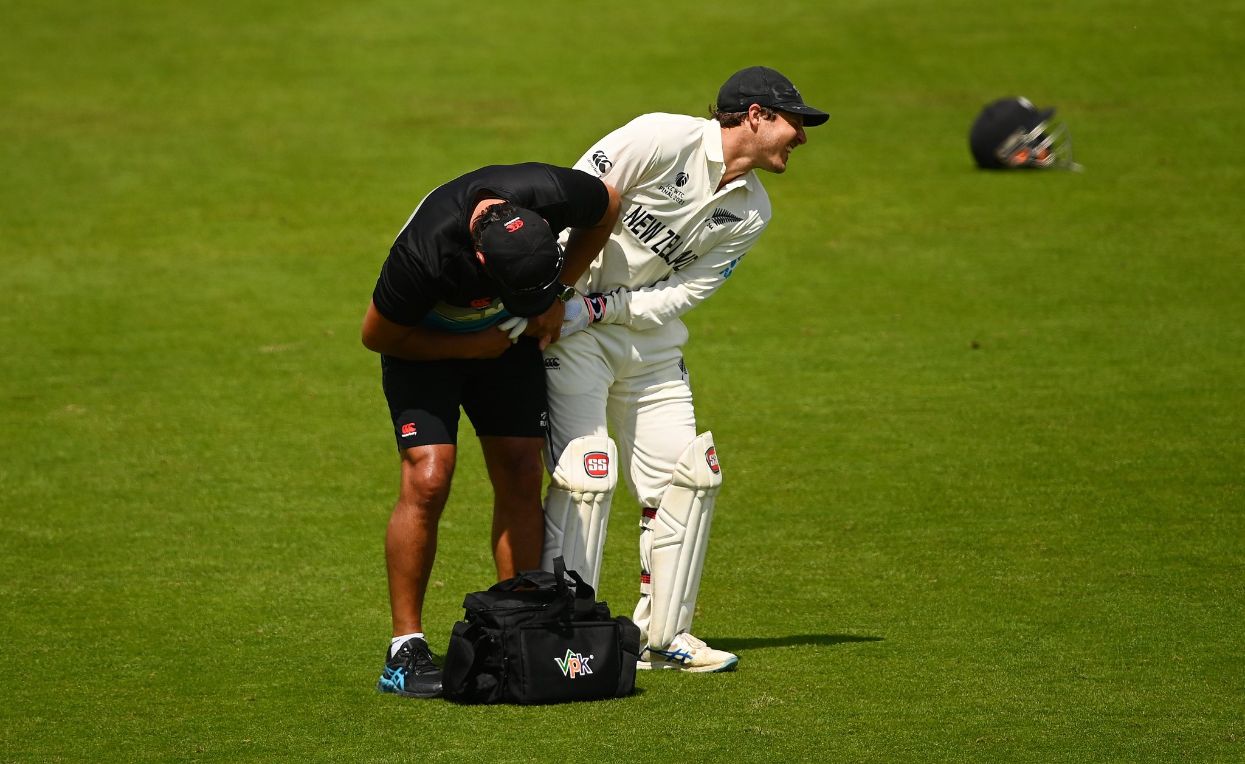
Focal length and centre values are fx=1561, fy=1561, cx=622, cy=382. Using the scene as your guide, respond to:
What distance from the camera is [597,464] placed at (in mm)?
5660

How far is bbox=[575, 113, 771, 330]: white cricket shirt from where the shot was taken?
5.77 meters

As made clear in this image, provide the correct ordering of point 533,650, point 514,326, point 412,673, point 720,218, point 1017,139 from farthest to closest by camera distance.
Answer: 1. point 1017,139
2. point 720,218
3. point 514,326
4. point 412,673
5. point 533,650

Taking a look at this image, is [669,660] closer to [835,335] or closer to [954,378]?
[954,378]

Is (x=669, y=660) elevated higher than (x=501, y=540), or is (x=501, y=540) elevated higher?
(x=501, y=540)

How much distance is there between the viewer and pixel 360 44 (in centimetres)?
1886

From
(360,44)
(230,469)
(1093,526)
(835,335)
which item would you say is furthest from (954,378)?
(360,44)

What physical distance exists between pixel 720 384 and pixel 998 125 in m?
5.85

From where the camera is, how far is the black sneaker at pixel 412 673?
5309mm

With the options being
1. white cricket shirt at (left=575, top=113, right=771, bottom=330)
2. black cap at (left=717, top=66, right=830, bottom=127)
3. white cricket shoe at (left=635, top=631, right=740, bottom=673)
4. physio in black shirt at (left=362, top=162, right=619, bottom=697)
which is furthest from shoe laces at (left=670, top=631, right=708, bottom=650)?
black cap at (left=717, top=66, right=830, bottom=127)

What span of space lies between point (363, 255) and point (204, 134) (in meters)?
4.12

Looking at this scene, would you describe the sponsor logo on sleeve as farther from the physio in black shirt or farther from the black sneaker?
the black sneaker

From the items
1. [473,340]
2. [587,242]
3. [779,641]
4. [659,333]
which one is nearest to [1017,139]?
[659,333]

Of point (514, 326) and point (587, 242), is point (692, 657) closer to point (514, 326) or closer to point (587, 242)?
point (514, 326)

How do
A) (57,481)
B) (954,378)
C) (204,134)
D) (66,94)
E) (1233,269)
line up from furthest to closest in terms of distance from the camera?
(66,94) → (204,134) → (1233,269) → (954,378) → (57,481)
